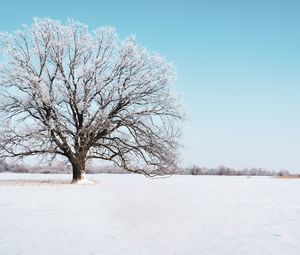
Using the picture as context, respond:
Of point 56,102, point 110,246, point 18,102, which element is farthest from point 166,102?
point 110,246

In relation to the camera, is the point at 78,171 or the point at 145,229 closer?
the point at 145,229

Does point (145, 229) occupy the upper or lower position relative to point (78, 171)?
lower

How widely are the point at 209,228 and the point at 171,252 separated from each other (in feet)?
8.17

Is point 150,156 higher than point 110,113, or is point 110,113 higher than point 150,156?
point 110,113

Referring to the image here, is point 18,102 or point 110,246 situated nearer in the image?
point 110,246

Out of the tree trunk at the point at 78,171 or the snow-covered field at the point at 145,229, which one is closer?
the snow-covered field at the point at 145,229

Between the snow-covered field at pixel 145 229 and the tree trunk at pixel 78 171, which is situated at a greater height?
the tree trunk at pixel 78 171

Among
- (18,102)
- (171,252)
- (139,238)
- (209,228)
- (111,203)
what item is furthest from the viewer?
(18,102)

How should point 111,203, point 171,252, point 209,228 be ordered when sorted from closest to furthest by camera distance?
point 171,252 → point 209,228 → point 111,203

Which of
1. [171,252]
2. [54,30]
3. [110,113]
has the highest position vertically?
[54,30]

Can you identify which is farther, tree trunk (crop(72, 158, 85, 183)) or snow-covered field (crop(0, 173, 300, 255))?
tree trunk (crop(72, 158, 85, 183))

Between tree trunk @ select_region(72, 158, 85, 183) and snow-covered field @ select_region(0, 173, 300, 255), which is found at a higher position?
tree trunk @ select_region(72, 158, 85, 183)

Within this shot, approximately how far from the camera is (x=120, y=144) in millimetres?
26844

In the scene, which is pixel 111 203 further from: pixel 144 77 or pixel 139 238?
pixel 144 77
